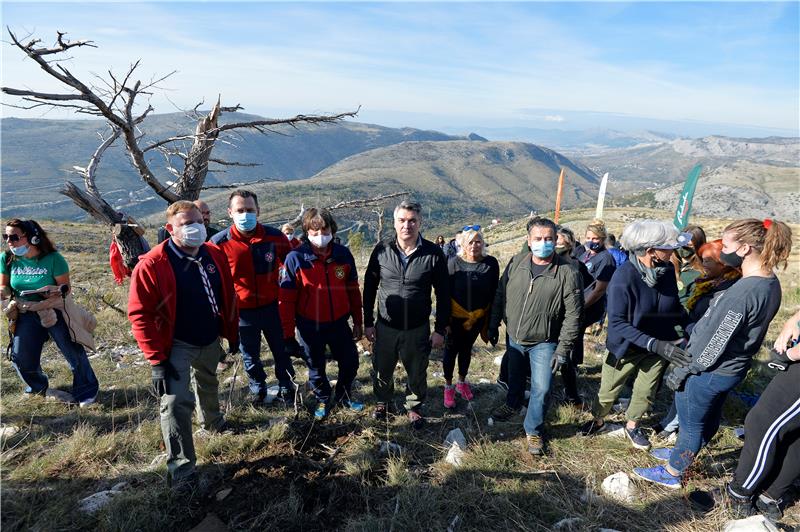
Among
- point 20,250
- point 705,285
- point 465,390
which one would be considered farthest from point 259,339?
point 705,285

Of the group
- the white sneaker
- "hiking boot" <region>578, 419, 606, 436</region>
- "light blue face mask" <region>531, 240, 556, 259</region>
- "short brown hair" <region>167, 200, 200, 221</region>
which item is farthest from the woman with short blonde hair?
Answer: the white sneaker

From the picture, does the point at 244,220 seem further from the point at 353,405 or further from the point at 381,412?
the point at 381,412

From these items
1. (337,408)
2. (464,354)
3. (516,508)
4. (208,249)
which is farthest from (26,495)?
(464,354)

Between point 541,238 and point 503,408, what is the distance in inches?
80.2

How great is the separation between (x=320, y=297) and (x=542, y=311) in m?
2.21

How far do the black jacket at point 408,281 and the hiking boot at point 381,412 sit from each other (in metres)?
1.01

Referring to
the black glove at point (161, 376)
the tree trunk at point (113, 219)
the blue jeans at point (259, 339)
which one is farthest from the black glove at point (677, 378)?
the tree trunk at point (113, 219)

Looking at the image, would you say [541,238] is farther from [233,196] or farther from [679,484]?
[233,196]

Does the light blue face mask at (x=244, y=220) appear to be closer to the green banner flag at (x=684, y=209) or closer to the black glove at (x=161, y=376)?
the black glove at (x=161, y=376)

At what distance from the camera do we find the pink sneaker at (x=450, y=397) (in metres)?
4.63

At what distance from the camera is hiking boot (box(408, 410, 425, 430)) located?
4.19m

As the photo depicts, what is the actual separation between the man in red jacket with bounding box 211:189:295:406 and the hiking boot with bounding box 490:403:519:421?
2373 mm

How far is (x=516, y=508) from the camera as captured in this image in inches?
119

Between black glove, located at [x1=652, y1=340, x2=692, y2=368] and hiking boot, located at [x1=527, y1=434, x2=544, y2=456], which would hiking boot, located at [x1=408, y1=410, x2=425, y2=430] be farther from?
black glove, located at [x1=652, y1=340, x2=692, y2=368]
